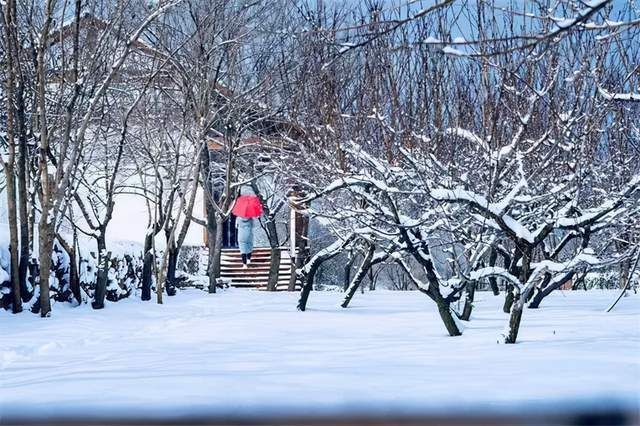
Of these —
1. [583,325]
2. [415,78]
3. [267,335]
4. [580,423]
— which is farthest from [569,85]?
[580,423]

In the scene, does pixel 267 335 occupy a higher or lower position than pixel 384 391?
lower

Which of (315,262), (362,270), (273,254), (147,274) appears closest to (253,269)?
(273,254)

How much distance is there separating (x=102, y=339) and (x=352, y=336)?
2804mm

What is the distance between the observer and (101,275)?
12.2 meters

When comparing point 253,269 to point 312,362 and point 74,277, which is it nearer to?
point 74,277

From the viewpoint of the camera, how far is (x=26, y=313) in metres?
10.6

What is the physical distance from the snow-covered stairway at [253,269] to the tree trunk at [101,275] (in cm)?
1118

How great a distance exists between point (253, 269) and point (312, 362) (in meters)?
18.2

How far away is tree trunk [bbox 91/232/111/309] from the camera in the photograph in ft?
40.1

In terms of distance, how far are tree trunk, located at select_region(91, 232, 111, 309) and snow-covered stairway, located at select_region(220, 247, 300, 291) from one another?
1118 cm

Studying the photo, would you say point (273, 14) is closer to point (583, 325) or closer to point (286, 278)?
point (286, 278)

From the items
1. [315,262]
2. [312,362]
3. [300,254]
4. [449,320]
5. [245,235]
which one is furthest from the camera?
[300,254]

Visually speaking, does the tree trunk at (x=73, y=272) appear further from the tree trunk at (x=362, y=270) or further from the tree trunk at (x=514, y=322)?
the tree trunk at (x=514, y=322)

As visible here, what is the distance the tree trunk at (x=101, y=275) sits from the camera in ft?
40.1
